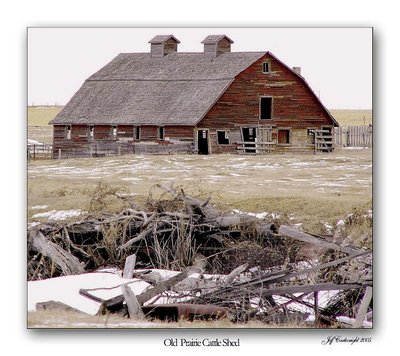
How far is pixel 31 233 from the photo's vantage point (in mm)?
11055

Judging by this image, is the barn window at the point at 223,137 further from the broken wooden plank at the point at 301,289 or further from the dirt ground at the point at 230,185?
the broken wooden plank at the point at 301,289

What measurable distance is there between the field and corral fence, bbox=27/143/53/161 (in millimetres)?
77

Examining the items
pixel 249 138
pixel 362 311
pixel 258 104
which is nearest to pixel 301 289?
pixel 362 311

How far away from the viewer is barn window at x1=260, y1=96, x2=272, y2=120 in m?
13.5

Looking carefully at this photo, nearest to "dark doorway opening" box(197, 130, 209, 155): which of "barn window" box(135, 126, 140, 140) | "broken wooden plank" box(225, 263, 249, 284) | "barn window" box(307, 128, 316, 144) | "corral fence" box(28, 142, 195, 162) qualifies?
"corral fence" box(28, 142, 195, 162)

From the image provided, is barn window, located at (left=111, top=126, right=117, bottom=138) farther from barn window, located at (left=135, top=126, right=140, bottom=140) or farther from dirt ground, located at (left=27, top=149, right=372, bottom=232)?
dirt ground, located at (left=27, top=149, right=372, bottom=232)

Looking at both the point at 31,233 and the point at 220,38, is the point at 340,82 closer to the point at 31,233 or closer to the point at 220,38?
the point at 220,38

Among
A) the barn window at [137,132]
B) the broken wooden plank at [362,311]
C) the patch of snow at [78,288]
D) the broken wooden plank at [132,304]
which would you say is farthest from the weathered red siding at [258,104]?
the broken wooden plank at [132,304]

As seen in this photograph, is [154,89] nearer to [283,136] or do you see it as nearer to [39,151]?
[283,136]

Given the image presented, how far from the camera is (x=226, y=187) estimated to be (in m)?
11.6

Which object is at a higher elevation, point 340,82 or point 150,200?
point 340,82

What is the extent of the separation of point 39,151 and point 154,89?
9.80 feet

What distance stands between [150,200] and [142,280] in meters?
0.96
